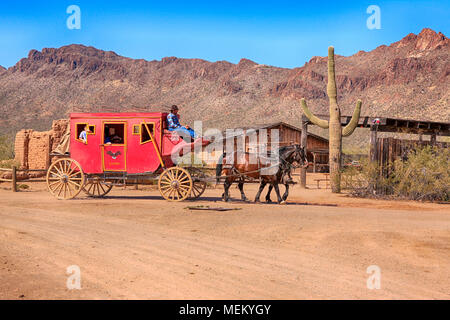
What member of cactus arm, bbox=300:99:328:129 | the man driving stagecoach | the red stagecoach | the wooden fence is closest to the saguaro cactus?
cactus arm, bbox=300:99:328:129

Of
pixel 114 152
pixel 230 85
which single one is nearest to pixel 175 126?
pixel 114 152

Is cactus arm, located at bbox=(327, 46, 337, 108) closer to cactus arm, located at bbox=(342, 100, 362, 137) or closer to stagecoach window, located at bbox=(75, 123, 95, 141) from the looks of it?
cactus arm, located at bbox=(342, 100, 362, 137)

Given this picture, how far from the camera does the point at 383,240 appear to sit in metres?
7.94

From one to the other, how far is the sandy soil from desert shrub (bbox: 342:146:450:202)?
4.36 m

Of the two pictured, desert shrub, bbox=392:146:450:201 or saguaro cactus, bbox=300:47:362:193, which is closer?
desert shrub, bbox=392:146:450:201

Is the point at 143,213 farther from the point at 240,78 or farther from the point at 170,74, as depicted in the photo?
the point at 170,74

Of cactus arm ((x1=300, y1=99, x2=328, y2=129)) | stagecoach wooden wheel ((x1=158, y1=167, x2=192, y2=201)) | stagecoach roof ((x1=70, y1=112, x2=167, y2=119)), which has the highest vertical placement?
cactus arm ((x1=300, y1=99, x2=328, y2=129))

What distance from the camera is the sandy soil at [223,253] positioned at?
514 cm

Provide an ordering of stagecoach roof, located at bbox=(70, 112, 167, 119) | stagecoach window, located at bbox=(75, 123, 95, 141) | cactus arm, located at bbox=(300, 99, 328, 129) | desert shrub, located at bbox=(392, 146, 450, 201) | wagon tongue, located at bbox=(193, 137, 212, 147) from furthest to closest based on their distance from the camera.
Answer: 1. cactus arm, located at bbox=(300, 99, 328, 129)
2. desert shrub, located at bbox=(392, 146, 450, 201)
3. stagecoach window, located at bbox=(75, 123, 95, 141)
4. stagecoach roof, located at bbox=(70, 112, 167, 119)
5. wagon tongue, located at bbox=(193, 137, 212, 147)

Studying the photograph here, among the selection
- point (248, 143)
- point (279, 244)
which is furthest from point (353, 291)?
point (248, 143)

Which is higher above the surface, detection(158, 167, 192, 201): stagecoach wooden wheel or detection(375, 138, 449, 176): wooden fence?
A: detection(375, 138, 449, 176): wooden fence

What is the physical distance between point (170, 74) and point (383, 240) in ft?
429

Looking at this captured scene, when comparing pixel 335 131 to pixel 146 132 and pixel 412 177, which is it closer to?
pixel 412 177

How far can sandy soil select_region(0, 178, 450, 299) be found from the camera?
5.14 meters
